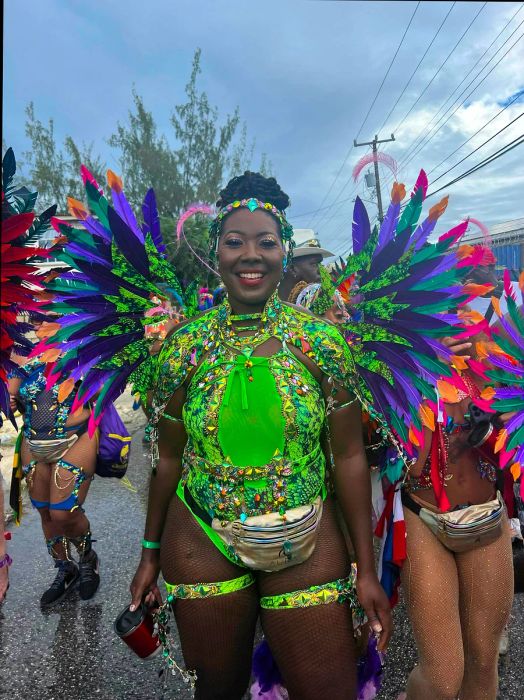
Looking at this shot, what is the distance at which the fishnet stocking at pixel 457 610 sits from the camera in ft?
6.52

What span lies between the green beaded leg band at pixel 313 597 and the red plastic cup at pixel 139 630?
486 millimetres

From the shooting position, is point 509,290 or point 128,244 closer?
point 128,244

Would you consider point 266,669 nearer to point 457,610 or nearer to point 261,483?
point 457,610

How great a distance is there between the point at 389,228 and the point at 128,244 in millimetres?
972

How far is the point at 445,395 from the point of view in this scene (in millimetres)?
1972

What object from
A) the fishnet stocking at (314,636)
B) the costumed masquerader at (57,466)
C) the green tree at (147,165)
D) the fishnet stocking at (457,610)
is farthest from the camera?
the green tree at (147,165)

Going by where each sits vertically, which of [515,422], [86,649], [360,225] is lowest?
[86,649]

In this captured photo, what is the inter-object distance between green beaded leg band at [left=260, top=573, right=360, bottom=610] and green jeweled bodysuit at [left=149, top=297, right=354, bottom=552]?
270 millimetres

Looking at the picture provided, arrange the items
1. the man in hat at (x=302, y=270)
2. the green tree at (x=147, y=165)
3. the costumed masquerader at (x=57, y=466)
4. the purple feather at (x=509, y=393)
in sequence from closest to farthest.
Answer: the purple feather at (x=509, y=393), the costumed masquerader at (x=57, y=466), the man in hat at (x=302, y=270), the green tree at (x=147, y=165)

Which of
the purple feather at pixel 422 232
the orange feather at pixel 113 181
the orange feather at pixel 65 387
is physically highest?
the orange feather at pixel 113 181

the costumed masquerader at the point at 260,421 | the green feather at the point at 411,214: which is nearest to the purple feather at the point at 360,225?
the costumed masquerader at the point at 260,421

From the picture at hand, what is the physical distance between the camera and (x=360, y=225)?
2.09 metres

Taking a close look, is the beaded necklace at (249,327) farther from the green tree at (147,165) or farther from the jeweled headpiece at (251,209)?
the green tree at (147,165)

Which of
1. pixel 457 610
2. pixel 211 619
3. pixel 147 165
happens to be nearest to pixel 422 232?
pixel 457 610
